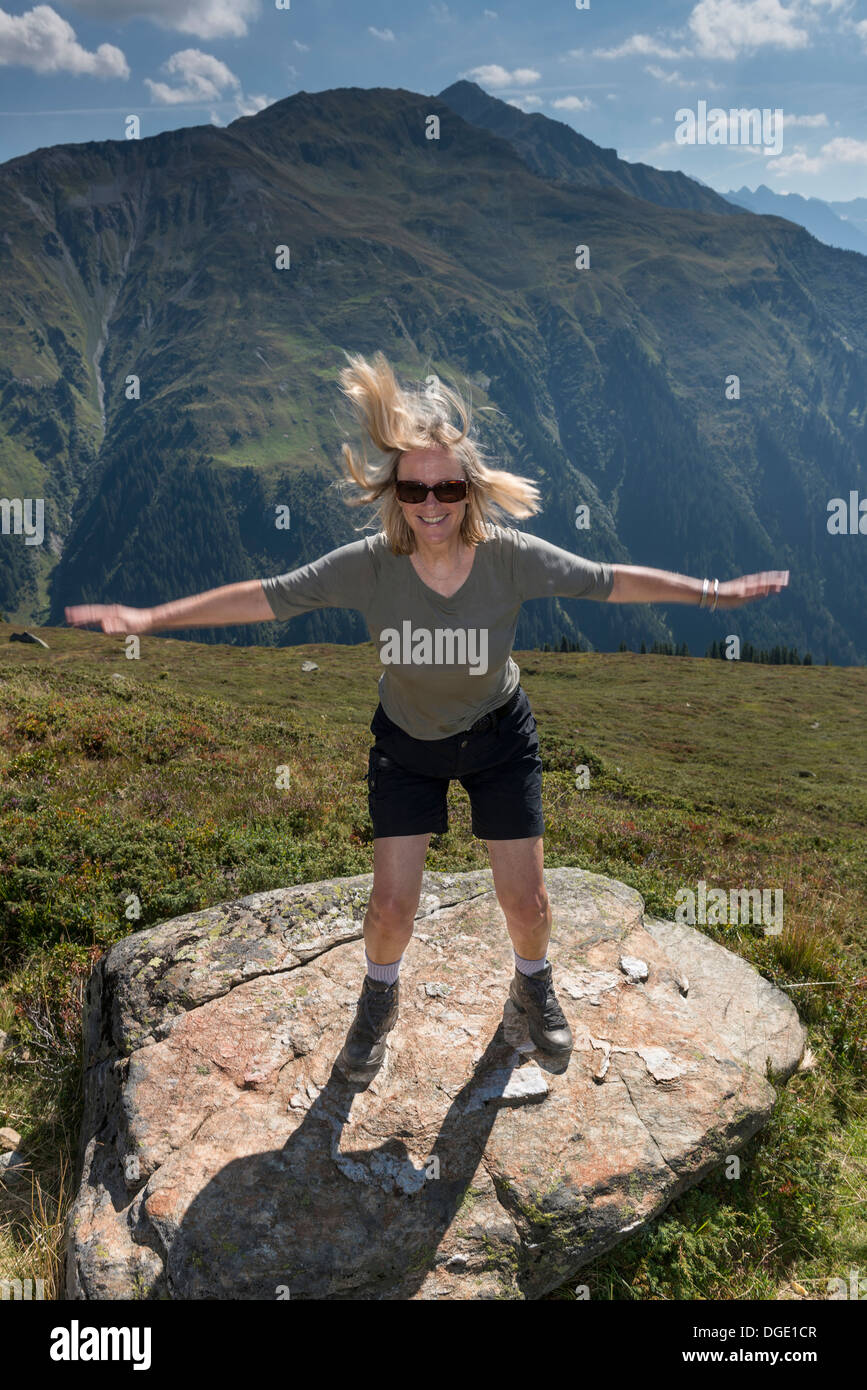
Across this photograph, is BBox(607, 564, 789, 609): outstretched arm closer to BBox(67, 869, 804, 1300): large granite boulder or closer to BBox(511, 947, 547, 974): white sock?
BBox(511, 947, 547, 974): white sock

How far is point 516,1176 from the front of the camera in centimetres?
475

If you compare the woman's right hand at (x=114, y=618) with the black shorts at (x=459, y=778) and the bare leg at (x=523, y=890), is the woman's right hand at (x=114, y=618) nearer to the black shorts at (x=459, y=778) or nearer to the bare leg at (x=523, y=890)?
the black shorts at (x=459, y=778)

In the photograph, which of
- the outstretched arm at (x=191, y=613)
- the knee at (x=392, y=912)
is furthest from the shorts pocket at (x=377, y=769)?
the outstretched arm at (x=191, y=613)

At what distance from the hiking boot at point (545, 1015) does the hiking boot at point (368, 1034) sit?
95 cm

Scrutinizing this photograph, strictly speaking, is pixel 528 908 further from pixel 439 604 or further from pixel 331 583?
pixel 331 583

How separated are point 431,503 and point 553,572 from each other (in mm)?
833

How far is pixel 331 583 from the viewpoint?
179 inches

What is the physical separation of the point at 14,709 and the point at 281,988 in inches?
379

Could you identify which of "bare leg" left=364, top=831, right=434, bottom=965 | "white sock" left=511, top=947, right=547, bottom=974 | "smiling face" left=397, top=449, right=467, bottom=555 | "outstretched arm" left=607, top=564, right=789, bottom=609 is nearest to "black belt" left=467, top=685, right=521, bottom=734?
"bare leg" left=364, top=831, right=434, bottom=965

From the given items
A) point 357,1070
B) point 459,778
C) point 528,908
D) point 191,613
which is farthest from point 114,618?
point 357,1070

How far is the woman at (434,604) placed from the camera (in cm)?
436

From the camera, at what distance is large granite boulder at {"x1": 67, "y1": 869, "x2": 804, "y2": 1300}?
4363 millimetres

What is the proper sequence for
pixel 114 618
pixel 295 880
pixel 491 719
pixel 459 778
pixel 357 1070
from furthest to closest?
pixel 295 880, pixel 357 1070, pixel 459 778, pixel 491 719, pixel 114 618
